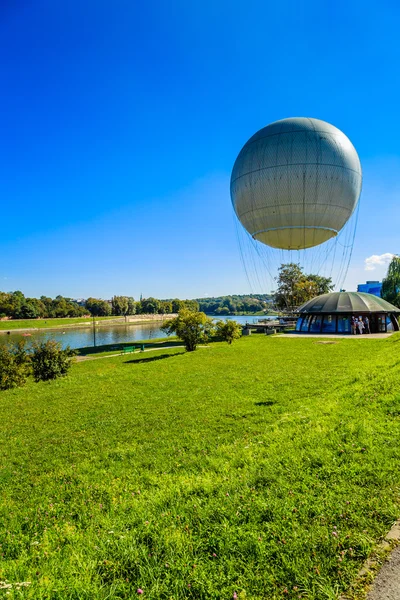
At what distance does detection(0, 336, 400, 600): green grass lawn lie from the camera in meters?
2.74

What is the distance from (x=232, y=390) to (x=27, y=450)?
20.5 feet

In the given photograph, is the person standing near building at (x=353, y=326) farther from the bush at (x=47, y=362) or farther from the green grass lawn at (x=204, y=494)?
the bush at (x=47, y=362)

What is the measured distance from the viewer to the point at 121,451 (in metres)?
6.46

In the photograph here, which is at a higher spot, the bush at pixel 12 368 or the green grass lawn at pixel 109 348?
the bush at pixel 12 368

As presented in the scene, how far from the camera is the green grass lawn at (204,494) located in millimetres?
2740

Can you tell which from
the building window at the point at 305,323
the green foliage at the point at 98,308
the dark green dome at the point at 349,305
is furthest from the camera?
the green foliage at the point at 98,308

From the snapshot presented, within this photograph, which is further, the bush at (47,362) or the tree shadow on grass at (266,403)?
the bush at (47,362)

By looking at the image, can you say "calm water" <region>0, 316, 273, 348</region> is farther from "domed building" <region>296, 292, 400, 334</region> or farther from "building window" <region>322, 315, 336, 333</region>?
"building window" <region>322, 315, 336, 333</region>

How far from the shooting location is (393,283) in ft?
159

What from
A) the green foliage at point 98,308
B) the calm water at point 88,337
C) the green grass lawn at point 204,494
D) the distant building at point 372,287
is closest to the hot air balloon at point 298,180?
the calm water at point 88,337

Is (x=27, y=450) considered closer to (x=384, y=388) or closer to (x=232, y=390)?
(x=232, y=390)

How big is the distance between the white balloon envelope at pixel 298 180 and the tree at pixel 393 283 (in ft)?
69.6

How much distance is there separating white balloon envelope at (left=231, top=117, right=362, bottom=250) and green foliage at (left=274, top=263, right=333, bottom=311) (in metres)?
27.8

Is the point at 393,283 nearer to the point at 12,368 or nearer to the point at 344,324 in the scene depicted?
the point at 344,324
